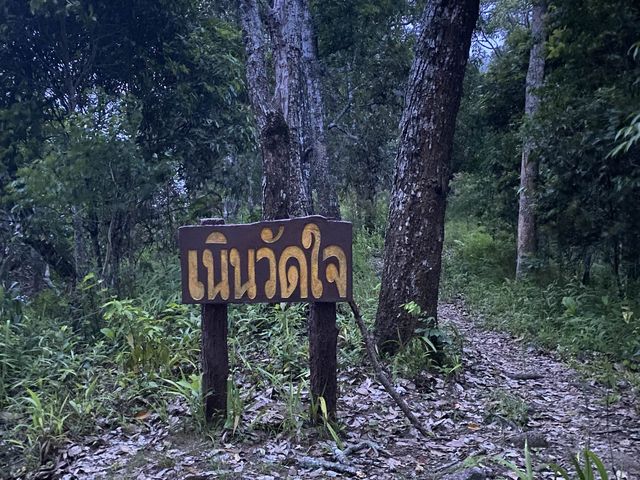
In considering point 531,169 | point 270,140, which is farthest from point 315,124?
point 270,140

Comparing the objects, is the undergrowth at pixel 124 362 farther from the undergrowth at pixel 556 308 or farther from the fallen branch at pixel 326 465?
the undergrowth at pixel 556 308

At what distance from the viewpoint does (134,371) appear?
575 centimetres

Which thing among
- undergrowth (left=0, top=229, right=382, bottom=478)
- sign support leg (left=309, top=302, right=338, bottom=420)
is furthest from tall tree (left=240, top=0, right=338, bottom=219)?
sign support leg (left=309, top=302, right=338, bottom=420)

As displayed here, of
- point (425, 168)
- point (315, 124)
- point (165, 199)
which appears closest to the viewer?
point (425, 168)

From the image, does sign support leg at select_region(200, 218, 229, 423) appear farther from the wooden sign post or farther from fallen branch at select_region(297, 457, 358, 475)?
fallen branch at select_region(297, 457, 358, 475)

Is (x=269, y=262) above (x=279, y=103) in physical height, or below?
below

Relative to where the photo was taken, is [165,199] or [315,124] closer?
[165,199]

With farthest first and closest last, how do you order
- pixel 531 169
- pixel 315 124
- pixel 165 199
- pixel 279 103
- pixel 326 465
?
pixel 315 124
pixel 531 169
pixel 165 199
pixel 279 103
pixel 326 465

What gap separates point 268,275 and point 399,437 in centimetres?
165

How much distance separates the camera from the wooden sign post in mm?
4594

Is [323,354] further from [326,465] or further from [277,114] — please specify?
[277,114]

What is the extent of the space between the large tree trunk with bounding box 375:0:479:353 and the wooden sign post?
180cm

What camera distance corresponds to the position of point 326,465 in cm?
418

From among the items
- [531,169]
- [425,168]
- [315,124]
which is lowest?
[425,168]
